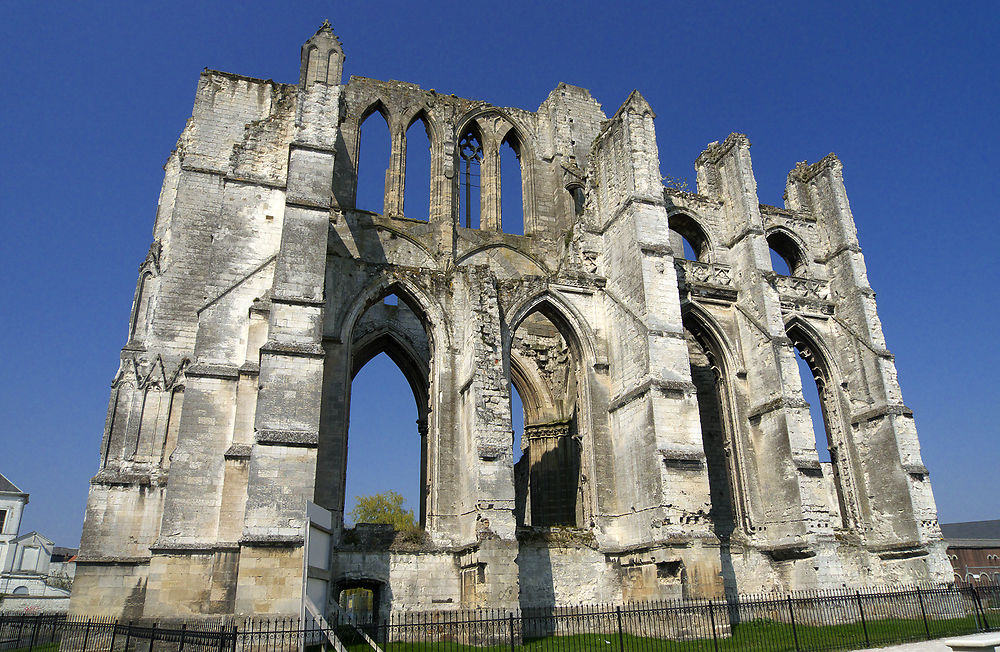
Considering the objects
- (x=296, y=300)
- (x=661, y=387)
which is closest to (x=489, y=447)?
(x=661, y=387)

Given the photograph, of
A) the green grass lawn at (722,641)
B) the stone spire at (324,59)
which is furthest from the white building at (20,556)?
the stone spire at (324,59)

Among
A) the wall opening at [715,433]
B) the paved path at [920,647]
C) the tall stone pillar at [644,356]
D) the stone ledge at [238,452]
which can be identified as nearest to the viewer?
the paved path at [920,647]

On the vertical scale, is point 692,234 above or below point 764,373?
above

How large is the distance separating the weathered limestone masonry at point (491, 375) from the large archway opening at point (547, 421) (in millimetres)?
79

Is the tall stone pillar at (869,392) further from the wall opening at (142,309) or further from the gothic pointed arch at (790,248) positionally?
the wall opening at (142,309)

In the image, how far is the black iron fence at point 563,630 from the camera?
375 inches

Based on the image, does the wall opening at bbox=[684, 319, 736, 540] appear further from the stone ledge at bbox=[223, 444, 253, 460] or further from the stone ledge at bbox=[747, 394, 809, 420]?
the stone ledge at bbox=[223, 444, 253, 460]

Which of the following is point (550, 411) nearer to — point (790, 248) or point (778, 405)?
point (778, 405)

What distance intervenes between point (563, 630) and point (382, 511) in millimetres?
23692

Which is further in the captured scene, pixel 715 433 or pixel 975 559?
pixel 975 559

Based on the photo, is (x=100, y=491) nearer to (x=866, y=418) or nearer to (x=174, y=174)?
(x=174, y=174)

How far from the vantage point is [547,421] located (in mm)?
16859

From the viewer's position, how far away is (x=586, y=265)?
15.6 m


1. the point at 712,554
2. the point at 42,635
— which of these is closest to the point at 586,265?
the point at 712,554
